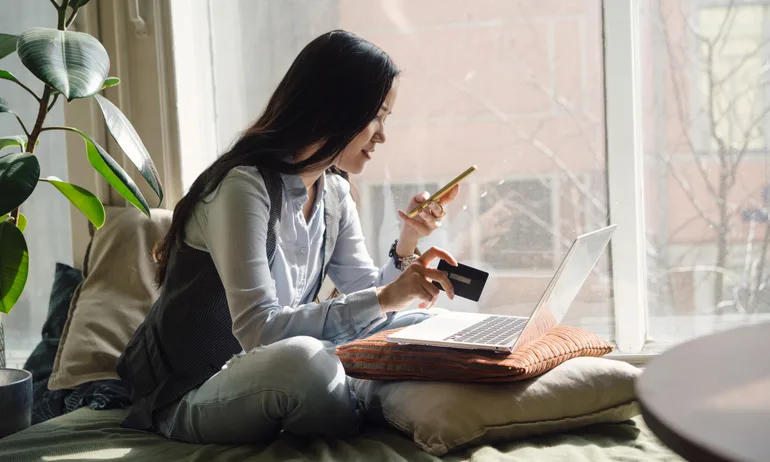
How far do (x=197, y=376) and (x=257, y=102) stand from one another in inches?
37.2

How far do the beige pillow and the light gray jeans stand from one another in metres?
0.45

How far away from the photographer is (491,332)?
1510 mm

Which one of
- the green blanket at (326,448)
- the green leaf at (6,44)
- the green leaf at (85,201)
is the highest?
the green leaf at (6,44)

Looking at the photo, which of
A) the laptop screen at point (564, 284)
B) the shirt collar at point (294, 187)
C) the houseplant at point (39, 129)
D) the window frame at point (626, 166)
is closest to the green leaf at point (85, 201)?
the houseplant at point (39, 129)

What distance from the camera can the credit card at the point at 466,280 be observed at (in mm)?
1455

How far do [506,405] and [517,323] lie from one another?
12.1 inches

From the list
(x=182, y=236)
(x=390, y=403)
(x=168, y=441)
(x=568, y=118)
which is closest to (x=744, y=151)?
(x=568, y=118)

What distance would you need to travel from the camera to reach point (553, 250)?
208 cm

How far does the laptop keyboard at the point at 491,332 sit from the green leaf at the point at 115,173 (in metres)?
0.64

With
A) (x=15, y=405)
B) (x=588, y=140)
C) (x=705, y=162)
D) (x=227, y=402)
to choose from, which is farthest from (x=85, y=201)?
(x=705, y=162)

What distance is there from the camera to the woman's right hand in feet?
4.67

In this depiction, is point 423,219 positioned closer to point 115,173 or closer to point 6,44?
point 115,173

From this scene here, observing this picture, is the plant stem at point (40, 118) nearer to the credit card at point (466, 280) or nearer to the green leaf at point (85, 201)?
the green leaf at point (85, 201)

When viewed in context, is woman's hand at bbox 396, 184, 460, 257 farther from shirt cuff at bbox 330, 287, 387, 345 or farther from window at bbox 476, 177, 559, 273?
window at bbox 476, 177, 559, 273
